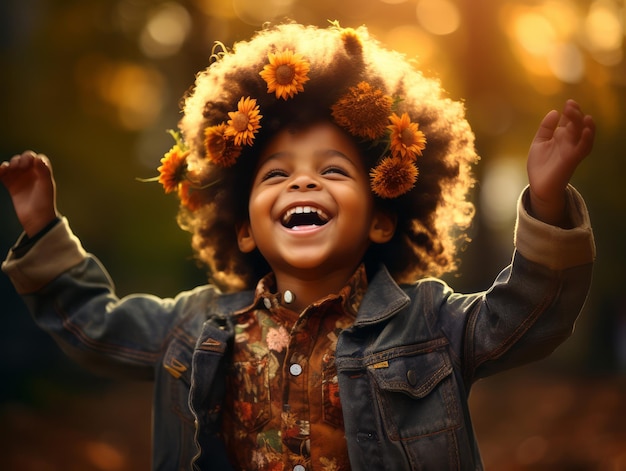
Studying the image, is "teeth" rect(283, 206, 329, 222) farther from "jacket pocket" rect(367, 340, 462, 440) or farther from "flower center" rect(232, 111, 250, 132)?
A: "jacket pocket" rect(367, 340, 462, 440)

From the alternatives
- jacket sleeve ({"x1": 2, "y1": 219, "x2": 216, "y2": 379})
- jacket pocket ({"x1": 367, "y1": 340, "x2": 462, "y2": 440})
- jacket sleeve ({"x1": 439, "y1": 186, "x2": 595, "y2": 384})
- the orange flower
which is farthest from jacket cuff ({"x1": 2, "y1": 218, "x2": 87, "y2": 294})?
jacket sleeve ({"x1": 439, "y1": 186, "x2": 595, "y2": 384})

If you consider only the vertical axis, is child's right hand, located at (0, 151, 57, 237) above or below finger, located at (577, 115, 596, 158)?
below

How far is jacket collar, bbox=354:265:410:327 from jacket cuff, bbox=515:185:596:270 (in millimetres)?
464

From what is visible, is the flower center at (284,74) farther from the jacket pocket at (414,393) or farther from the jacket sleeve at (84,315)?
the jacket pocket at (414,393)

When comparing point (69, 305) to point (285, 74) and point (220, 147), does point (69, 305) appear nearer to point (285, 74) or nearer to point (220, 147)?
point (220, 147)

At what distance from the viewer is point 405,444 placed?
229 cm

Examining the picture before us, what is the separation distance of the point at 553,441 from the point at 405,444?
4.30 m

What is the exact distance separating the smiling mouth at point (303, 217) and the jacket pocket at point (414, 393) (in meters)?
0.49

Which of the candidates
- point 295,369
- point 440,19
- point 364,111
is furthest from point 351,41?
point 440,19

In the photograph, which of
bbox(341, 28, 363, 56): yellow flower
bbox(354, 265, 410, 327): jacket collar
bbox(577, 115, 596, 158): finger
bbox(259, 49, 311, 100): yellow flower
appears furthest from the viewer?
bbox(341, 28, 363, 56): yellow flower

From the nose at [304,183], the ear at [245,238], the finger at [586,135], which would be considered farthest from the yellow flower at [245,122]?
the finger at [586,135]

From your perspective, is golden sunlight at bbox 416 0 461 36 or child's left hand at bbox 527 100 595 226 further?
golden sunlight at bbox 416 0 461 36

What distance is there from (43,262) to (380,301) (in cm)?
122

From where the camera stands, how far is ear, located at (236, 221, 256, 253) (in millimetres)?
2850
